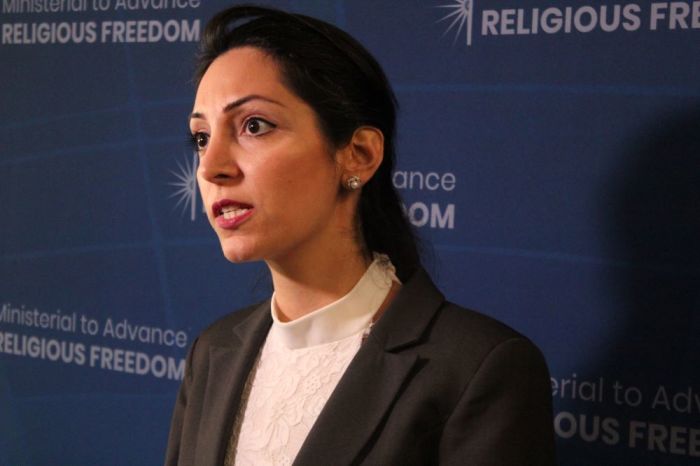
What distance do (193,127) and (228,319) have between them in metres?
0.42

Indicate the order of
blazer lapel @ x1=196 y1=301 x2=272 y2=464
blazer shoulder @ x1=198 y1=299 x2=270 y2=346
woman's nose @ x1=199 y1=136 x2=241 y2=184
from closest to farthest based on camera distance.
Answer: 1. woman's nose @ x1=199 y1=136 x2=241 y2=184
2. blazer lapel @ x1=196 y1=301 x2=272 y2=464
3. blazer shoulder @ x1=198 y1=299 x2=270 y2=346

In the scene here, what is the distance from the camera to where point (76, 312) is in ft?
8.41

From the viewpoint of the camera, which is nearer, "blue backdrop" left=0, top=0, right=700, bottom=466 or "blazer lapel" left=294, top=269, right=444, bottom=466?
"blazer lapel" left=294, top=269, right=444, bottom=466

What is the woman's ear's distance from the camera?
147 centimetres

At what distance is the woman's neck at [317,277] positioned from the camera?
1.49 m

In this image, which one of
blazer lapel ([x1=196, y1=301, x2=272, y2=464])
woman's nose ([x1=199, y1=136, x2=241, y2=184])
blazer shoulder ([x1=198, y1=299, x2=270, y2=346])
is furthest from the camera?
blazer shoulder ([x1=198, y1=299, x2=270, y2=346])

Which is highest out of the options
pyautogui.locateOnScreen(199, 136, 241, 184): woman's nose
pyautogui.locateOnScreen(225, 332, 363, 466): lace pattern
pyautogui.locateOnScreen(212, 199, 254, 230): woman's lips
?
pyautogui.locateOnScreen(199, 136, 241, 184): woman's nose

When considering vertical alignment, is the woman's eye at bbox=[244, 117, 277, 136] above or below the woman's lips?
above

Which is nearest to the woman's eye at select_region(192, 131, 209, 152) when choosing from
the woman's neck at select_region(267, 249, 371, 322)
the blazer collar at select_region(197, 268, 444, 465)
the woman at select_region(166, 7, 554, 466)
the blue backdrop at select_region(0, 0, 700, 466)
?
the woman at select_region(166, 7, 554, 466)

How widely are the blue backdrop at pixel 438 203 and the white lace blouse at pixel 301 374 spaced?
44cm

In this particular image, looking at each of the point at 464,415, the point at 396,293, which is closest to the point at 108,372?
the point at 396,293

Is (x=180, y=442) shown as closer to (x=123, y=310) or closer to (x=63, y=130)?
(x=123, y=310)

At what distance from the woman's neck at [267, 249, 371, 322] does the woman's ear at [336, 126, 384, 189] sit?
0.13 meters

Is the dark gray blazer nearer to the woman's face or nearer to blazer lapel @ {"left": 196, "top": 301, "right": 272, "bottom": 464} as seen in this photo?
blazer lapel @ {"left": 196, "top": 301, "right": 272, "bottom": 464}
